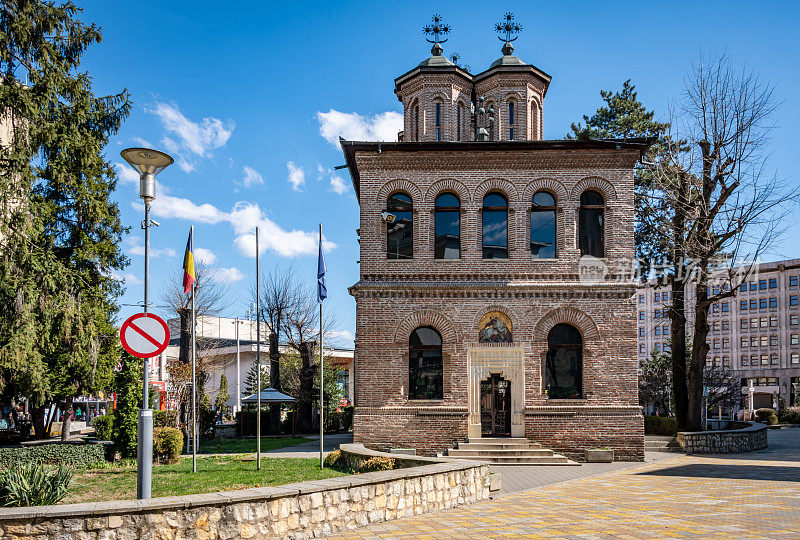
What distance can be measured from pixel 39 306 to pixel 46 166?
4749 mm

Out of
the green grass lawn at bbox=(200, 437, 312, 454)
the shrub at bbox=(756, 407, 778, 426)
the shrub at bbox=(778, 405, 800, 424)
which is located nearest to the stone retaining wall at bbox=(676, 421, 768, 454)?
the green grass lawn at bbox=(200, 437, 312, 454)

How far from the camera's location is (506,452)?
1841 centimetres

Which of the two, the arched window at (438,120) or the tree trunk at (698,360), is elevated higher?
the arched window at (438,120)

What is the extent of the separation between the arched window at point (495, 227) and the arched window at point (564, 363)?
9.77 feet

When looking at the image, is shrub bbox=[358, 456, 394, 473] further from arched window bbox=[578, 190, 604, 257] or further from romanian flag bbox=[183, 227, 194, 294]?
arched window bbox=[578, 190, 604, 257]

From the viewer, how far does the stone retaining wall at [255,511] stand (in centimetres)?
687

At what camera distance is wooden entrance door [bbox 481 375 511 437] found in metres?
19.7

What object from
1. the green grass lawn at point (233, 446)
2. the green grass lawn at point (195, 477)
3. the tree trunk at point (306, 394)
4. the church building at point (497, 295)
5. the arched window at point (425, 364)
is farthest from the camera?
the tree trunk at point (306, 394)

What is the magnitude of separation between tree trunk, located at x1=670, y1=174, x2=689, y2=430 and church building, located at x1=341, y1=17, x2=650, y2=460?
197 inches

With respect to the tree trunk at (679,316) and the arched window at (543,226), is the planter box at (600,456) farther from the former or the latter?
the tree trunk at (679,316)

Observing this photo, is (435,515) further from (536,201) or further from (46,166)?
(46,166)

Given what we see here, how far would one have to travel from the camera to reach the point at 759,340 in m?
84.9

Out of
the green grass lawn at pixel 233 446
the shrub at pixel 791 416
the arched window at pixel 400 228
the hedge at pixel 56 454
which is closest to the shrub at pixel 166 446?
the hedge at pixel 56 454

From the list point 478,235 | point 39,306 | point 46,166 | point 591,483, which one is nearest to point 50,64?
point 46,166
